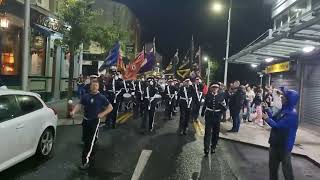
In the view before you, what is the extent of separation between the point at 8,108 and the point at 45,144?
1725mm

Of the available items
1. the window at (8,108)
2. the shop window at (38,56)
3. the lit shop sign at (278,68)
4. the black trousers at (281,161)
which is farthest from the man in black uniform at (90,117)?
the lit shop sign at (278,68)

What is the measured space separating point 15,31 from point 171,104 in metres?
7.66

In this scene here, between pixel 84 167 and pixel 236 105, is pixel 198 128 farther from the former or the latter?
pixel 84 167

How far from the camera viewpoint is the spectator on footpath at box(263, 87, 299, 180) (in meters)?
7.15

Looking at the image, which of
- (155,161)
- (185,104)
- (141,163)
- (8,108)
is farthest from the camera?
(185,104)

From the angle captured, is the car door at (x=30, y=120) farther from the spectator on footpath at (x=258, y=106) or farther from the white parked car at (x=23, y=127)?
the spectator on footpath at (x=258, y=106)

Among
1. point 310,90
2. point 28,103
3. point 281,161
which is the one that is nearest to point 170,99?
point 310,90

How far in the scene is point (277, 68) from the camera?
25375 mm

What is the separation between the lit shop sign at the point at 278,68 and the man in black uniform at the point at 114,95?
10637 mm

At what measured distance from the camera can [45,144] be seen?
9289 mm

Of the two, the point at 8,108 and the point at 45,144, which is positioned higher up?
the point at 8,108

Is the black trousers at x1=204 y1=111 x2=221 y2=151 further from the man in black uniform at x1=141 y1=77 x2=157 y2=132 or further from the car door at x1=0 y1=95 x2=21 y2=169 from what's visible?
the car door at x1=0 y1=95 x2=21 y2=169

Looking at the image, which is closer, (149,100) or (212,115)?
(212,115)

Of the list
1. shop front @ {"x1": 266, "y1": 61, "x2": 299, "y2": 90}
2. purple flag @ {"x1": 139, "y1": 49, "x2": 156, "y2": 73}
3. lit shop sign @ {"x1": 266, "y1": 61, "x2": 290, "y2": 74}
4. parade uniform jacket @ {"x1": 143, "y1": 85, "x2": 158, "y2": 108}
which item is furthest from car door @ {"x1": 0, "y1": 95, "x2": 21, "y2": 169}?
lit shop sign @ {"x1": 266, "y1": 61, "x2": 290, "y2": 74}
